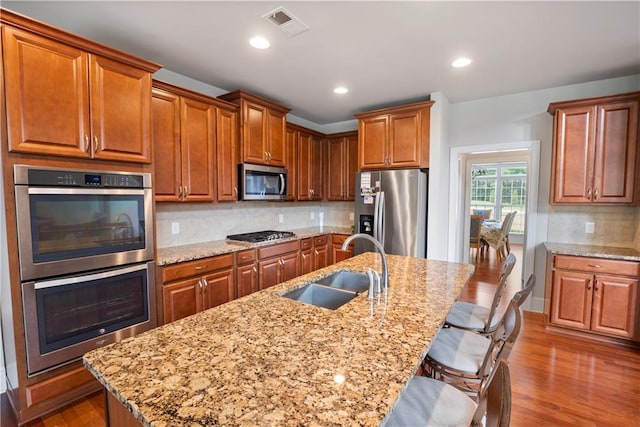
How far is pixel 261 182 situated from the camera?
3.48m

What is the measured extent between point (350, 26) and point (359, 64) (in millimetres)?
632

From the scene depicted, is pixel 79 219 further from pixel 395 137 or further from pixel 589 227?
pixel 589 227

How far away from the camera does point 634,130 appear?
2801mm

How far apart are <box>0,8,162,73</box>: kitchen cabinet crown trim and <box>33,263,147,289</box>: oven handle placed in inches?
57.3

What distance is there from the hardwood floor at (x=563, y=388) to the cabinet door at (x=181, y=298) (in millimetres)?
670

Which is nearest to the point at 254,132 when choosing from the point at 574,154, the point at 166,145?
the point at 166,145

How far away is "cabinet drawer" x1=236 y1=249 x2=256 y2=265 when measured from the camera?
295 cm

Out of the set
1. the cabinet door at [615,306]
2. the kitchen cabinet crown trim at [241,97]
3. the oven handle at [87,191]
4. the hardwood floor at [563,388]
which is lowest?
the hardwood floor at [563,388]

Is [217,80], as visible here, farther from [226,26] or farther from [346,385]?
[346,385]

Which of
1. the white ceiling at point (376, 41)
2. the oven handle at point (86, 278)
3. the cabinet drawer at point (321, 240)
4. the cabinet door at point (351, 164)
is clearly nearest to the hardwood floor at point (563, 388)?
the oven handle at point (86, 278)

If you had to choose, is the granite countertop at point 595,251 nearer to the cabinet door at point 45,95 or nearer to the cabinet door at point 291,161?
the cabinet door at point 291,161

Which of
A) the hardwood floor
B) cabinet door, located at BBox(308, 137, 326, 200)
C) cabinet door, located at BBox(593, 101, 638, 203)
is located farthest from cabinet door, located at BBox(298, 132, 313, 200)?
cabinet door, located at BBox(593, 101, 638, 203)

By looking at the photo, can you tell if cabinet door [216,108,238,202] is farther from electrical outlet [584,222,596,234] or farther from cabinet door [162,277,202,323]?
electrical outlet [584,222,596,234]

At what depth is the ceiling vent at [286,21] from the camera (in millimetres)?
1972
